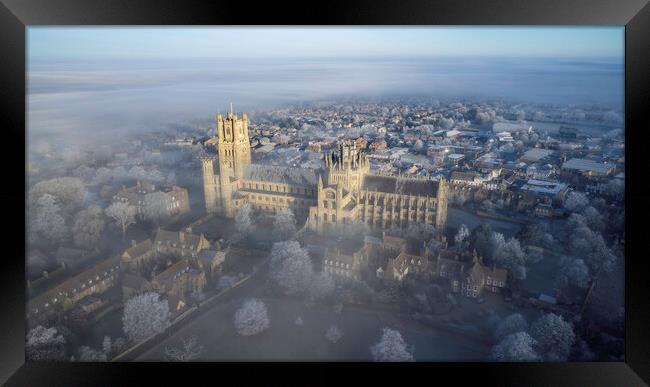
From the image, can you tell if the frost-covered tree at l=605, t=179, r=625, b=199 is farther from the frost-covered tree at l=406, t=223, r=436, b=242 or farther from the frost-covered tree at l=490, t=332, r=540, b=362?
the frost-covered tree at l=406, t=223, r=436, b=242

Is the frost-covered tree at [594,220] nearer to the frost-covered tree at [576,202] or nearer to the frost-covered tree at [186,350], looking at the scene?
the frost-covered tree at [576,202]

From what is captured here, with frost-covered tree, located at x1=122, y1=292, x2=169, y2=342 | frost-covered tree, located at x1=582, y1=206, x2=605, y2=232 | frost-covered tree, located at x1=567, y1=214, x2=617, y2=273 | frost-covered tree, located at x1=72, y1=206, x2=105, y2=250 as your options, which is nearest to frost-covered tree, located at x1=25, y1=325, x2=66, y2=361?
frost-covered tree, located at x1=122, y1=292, x2=169, y2=342

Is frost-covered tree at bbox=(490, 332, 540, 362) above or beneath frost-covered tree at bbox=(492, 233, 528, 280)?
beneath

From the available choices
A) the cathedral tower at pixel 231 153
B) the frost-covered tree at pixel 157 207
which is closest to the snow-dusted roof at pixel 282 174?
the cathedral tower at pixel 231 153

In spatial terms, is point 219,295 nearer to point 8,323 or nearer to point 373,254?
point 373,254

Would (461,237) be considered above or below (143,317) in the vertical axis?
above

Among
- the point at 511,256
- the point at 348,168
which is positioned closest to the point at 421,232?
the point at 511,256

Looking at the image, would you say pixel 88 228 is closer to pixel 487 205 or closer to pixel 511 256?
pixel 487 205
